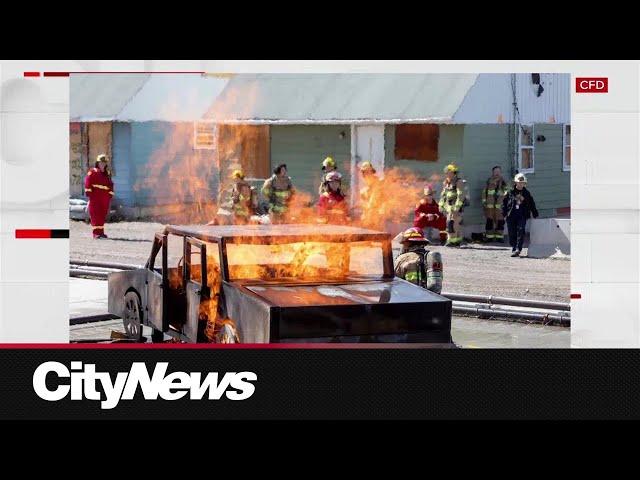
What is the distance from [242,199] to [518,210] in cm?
168

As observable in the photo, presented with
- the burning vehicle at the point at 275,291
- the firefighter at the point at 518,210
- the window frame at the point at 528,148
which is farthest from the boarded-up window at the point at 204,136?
the window frame at the point at 528,148

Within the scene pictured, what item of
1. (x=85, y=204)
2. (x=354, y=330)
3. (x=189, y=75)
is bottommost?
(x=354, y=330)

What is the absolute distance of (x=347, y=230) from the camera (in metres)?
10.7

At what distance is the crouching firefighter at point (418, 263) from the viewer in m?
10.8

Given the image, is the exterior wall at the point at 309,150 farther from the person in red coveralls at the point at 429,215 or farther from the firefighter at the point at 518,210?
the firefighter at the point at 518,210

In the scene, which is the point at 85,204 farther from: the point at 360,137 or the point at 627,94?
the point at 627,94

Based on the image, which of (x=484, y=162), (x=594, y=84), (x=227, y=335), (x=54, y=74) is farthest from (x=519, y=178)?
(x=54, y=74)

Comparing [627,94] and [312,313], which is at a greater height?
[627,94]

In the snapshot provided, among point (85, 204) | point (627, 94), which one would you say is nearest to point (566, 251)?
point (627, 94)

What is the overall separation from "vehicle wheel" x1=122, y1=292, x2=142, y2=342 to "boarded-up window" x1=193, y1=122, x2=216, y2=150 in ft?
4.36

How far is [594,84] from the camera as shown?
32.8ft

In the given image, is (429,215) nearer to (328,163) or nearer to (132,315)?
(328,163)

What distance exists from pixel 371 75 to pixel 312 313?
1327mm

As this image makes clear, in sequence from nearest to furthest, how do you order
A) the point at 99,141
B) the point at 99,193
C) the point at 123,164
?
the point at 99,193
the point at 99,141
the point at 123,164
